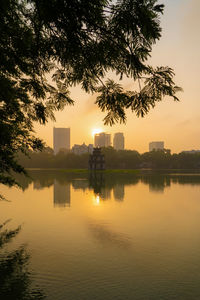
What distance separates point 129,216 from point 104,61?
56.9 feet

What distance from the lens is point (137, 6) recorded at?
8.09 m

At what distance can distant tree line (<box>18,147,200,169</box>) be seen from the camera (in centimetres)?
16838

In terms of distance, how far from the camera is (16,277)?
11992mm

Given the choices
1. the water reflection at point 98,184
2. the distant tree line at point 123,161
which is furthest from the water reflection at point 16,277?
the distant tree line at point 123,161

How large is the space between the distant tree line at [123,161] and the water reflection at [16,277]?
15146 centimetres

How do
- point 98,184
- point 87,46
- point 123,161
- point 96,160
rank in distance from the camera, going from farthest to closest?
point 123,161, point 96,160, point 98,184, point 87,46

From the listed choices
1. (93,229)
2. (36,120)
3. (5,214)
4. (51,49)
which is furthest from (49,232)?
(51,49)

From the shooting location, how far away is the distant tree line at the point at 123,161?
552 feet

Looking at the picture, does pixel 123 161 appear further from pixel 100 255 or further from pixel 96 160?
pixel 100 255

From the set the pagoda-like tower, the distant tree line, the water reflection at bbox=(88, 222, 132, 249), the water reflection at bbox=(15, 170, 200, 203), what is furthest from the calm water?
the distant tree line

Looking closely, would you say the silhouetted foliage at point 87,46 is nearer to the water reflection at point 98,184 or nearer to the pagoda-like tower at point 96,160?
the water reflection at point 98,184

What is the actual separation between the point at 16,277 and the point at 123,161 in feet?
518

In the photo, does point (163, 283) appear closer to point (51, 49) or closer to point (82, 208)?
point (51, 49)

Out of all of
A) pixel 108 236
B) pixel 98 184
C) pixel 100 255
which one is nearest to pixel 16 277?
pixel 100 255
